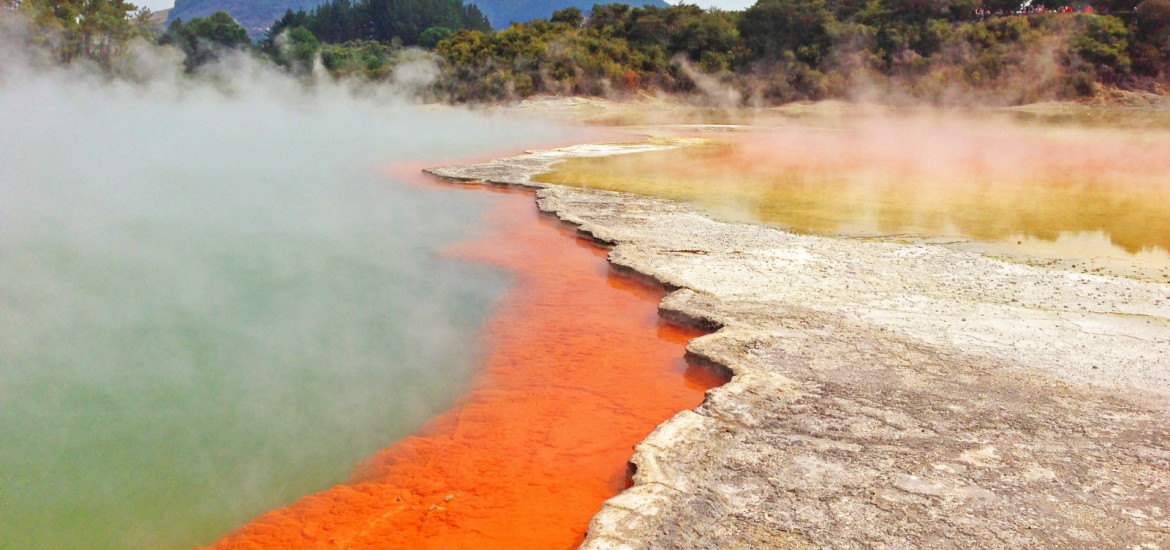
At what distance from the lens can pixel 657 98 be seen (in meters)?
29.7

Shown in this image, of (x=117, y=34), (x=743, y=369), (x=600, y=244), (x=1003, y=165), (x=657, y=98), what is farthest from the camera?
(x=657, y=98)

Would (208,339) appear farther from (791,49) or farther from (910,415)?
(791,49)

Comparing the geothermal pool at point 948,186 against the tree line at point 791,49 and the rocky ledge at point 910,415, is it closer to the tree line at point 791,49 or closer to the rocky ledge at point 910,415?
the rocky ledge at point 910,415

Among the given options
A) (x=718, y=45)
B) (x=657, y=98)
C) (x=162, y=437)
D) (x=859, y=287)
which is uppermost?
(x=718, y=45)

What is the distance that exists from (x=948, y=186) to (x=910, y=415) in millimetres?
7279

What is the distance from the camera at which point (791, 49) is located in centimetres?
3016

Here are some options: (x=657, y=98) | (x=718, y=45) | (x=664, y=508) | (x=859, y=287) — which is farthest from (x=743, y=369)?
(x=718, y=45)

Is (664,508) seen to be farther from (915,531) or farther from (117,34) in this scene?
(117,34)

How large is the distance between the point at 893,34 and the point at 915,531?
95.4 feet

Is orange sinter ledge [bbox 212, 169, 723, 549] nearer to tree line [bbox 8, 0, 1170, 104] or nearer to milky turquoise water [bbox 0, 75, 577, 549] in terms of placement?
milky turquoise water [bbox 0, 75, 577, 549]

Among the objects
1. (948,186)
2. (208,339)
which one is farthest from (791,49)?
(208,339)

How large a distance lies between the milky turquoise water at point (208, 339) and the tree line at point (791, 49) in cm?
1824

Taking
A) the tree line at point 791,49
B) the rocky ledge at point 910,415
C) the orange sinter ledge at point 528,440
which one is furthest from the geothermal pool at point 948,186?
the tree line at point 791,49

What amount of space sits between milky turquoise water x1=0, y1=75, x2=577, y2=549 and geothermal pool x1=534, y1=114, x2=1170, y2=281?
9.57 feet
